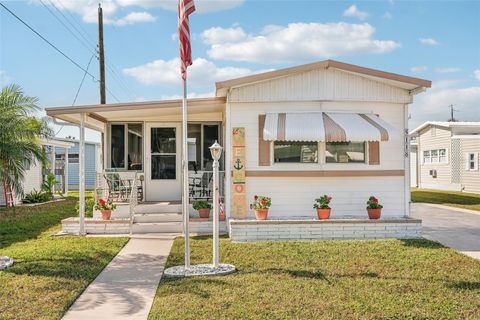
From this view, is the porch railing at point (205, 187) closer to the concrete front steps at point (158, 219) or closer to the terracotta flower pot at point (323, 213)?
the concrete front steps at point (158, 219)

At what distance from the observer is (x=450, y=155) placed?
1077 inches

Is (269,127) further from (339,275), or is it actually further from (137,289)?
(137,289)

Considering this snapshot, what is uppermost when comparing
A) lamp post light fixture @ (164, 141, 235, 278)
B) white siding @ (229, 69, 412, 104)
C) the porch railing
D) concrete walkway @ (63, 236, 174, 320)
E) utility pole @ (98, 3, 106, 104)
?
utility pole @ (98, 3, 106, 104)

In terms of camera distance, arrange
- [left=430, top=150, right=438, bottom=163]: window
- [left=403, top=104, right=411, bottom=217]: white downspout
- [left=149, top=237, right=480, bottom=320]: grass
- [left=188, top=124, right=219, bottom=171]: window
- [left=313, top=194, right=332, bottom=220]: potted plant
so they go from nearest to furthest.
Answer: [left=149, top=237, right=480, bottom=320]: grass < [left=313, top=194, right=332, bottom=220]: potted plant < [left=403, top=104, right=411, bottom=217]: white downspout < [left=188, top=124, right=219, bottom=171]: window < [left=430, top=150, right=438, bottom=163]: window

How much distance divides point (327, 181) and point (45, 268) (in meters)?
6.17

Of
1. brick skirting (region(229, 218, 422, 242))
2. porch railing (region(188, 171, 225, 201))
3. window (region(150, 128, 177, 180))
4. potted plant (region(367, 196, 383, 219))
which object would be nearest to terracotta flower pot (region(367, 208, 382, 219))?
potted plant (region(367, 196, 383, 219))

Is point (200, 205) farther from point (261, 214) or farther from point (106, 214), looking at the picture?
point (106, 214)

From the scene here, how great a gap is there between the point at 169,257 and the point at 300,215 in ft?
11.6

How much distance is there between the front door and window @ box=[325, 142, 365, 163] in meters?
4.46

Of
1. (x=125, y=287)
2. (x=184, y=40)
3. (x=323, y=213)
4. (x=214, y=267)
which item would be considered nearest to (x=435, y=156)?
(x=323, y=213)

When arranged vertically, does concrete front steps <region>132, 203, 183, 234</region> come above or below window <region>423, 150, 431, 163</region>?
below

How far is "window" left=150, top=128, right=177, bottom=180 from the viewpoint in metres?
13.1

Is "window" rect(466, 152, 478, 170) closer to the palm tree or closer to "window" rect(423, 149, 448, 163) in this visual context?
"window" rect(423, 149, 448, 163)

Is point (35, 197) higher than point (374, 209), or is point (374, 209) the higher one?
point (374, 209)
